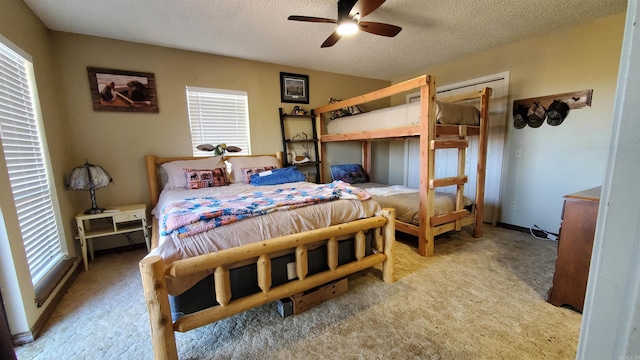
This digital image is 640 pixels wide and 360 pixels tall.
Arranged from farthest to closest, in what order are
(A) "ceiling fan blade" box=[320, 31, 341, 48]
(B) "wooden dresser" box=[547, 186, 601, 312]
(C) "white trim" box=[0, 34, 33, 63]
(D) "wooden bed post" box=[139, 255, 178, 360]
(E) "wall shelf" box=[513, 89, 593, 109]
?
1. (E) "wall shelf" box=[513, 89, 593, 109]
2. (A) "ceiling fan blade" box=[320, 31, 341, 48]
3. (C) "white trim" box=[0, 34, 33, 63]
4. (B) "wooden dresser" box=[547, 186, 601, 312]
5. (D) "wooden bed post" box=[139, 255, 178, 360]

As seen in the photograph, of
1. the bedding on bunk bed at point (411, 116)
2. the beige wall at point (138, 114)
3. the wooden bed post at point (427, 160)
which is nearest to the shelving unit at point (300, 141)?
the beige wall at point (138, 114)

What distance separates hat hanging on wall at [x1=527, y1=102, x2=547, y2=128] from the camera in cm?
291

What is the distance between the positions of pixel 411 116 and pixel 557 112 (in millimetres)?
1758

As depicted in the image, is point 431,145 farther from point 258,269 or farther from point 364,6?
point 258,269

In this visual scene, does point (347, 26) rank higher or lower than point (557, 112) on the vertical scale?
higher

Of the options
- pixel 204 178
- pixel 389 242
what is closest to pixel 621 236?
pixel 389 242

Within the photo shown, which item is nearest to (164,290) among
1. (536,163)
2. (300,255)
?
(300,255)

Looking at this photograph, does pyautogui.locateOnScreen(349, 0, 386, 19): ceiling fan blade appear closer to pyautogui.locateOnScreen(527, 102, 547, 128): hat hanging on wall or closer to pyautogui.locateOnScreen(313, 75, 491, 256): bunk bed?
pyautogui.locateOnScreen(313, 75, 491, 256): bunk bed

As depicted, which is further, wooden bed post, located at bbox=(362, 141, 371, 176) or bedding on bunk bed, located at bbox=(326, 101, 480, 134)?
wooden bed post, located at bbox=(362, 141, 371, 176)

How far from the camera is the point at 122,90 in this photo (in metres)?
2.76

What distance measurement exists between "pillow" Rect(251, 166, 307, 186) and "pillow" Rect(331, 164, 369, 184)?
44.7 inches

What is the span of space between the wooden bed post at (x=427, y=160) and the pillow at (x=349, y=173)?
1.80 metres

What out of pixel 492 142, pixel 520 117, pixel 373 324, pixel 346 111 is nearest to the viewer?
pixel 373 324

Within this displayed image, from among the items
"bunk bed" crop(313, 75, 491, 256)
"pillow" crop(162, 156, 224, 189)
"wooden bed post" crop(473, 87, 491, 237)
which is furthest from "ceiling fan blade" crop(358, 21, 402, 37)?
"pillow" crop(162, 156, 224, 189)
